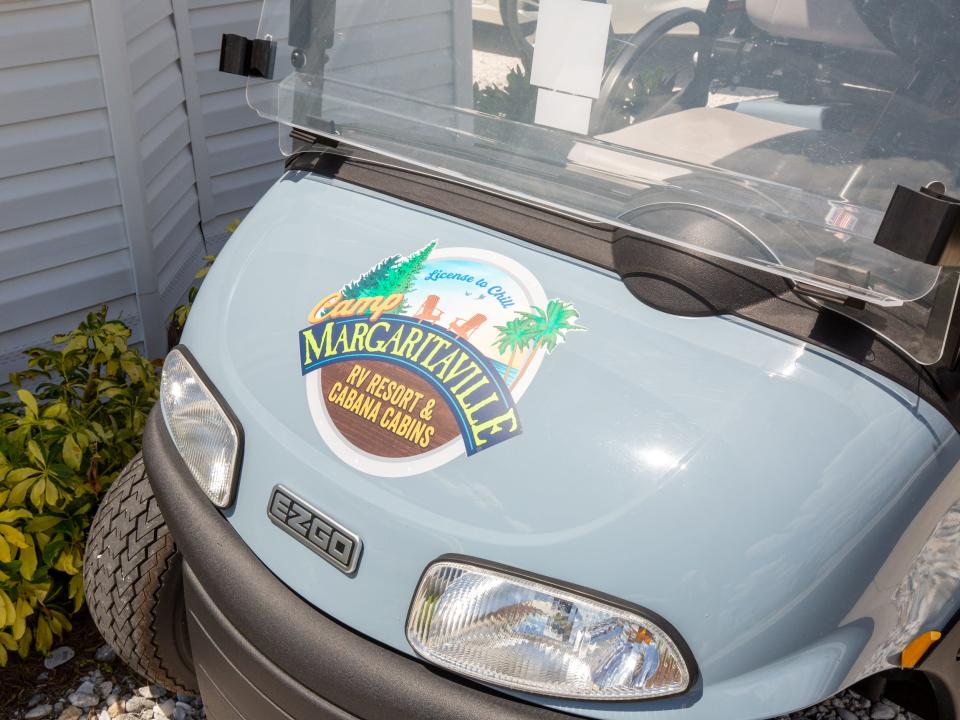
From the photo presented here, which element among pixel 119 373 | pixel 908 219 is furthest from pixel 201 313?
pixel 908 219

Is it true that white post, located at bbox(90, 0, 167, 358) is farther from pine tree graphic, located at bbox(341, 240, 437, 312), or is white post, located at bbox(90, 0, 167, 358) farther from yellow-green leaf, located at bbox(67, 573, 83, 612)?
pine tree graphic, located at bbox(341, 240, 437, 312)

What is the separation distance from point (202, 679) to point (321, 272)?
74cm

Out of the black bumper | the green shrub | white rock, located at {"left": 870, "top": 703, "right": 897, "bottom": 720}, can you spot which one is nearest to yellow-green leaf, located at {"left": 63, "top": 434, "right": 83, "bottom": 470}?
the green shrub

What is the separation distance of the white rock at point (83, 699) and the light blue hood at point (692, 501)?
990 mm

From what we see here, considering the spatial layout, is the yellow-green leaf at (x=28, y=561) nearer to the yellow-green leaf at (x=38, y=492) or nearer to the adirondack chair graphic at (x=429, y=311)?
the yellow-green leaf at (x=38, y=492)

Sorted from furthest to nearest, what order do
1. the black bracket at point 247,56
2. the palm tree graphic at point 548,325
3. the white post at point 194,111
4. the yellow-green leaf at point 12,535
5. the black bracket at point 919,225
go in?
the white post at point 194,111 → the yellow-green leaf at point 12,535 → the black bracket at point 247,56 → the palm tree graphic at point 548,325 → the black bracket at point 919,225

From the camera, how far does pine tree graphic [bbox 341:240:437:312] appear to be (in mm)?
1566

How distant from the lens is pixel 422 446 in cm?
140

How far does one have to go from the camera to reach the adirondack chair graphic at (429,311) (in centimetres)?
150

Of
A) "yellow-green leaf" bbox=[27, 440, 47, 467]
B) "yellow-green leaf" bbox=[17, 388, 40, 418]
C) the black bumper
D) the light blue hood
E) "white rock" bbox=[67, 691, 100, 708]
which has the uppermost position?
the light blue hood

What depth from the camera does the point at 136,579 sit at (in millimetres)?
1814

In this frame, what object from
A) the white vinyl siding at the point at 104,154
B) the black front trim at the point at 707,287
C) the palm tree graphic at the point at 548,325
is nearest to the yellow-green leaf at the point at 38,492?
the white vinyl siding at the point at 104,154

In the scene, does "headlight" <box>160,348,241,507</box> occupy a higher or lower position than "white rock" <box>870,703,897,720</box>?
higher

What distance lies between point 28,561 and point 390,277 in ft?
3.76
